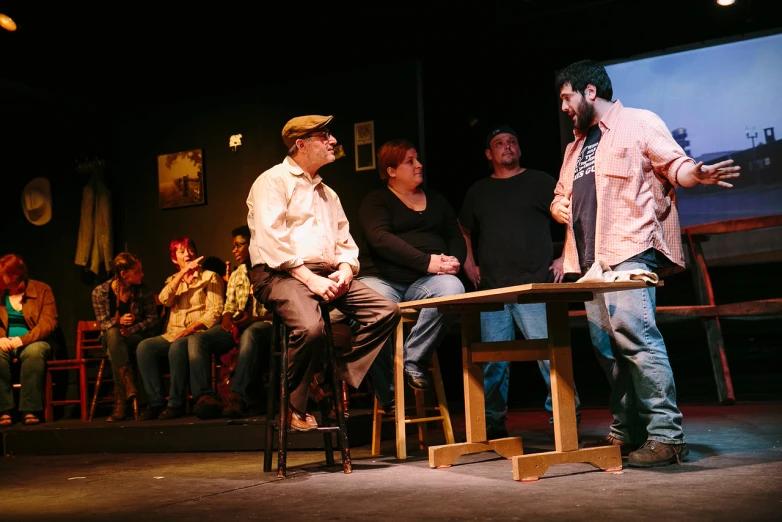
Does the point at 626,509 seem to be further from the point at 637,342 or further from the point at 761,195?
the point at 761,195

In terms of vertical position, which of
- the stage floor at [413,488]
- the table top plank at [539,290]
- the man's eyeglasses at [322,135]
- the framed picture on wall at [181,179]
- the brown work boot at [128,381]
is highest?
the framed picture on wall at [181,179]

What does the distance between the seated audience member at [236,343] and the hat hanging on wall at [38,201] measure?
99.4 inches

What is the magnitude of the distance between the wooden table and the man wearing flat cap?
0.93 ft

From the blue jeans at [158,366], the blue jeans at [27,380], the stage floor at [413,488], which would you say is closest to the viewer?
the stage floor at [413,488]

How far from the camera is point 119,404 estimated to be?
5.93 metres

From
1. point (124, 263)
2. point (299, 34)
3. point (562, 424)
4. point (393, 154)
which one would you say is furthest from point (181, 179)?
point (562, 424)

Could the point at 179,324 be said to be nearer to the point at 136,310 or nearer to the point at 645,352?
the point at 136,310

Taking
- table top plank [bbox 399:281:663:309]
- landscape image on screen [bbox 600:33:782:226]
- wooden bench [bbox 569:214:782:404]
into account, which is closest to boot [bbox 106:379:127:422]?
wooden bench [bbox 569:214:782:404]

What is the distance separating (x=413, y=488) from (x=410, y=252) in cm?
159

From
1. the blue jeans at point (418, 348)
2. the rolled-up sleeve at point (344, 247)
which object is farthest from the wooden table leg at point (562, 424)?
the rolled-up sleeve at point (344, 247)

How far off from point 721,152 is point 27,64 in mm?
5935

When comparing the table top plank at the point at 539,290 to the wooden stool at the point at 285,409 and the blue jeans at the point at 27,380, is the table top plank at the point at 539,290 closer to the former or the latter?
the wooden stool at the point at 285,409

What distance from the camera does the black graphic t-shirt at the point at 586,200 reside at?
3543 millimetres

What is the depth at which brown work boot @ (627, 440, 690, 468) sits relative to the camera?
127 inches
